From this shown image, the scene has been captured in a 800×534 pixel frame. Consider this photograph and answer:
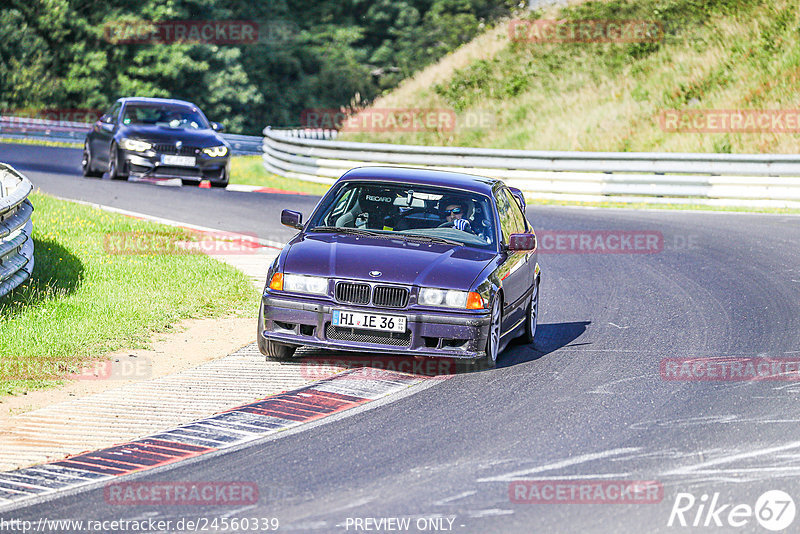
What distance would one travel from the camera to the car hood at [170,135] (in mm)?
22727

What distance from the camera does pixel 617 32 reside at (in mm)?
36031

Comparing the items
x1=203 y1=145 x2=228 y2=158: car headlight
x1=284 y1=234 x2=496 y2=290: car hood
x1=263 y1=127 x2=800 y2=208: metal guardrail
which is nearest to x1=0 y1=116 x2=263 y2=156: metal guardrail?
x1=263 y1=127 x2=800 y2=208: metal guardrail

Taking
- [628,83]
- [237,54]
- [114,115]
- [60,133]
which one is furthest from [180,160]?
[237,54]

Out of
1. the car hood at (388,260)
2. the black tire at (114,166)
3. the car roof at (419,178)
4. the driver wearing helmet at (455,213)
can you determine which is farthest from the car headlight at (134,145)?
the car hood at (388,260)

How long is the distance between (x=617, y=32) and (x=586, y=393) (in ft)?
94.8

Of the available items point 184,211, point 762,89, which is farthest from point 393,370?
point 762,89

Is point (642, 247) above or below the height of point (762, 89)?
below

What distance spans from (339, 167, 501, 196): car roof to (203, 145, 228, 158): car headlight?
42.1 ft

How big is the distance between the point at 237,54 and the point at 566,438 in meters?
49.7

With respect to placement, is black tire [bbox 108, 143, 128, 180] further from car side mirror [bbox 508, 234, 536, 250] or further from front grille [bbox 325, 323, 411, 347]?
front grille [bbox 325, 323, 411, 347]

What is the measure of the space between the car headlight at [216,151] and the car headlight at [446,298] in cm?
1482

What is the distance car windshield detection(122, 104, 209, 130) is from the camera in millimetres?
23672

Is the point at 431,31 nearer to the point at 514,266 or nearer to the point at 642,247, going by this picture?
the point at 642,247

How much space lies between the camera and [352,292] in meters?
9.14
